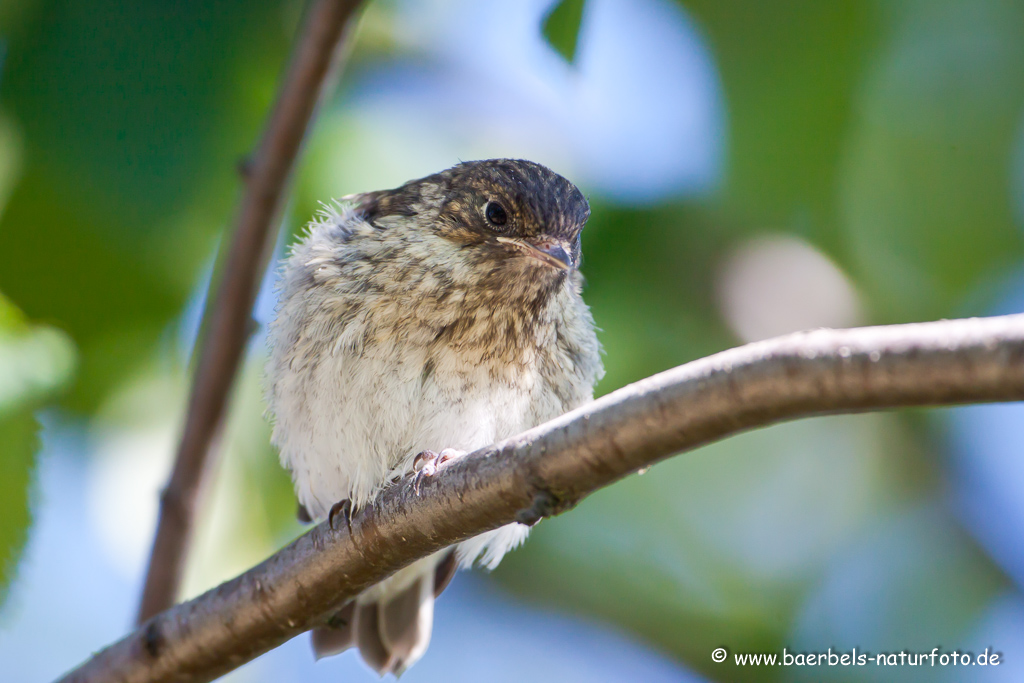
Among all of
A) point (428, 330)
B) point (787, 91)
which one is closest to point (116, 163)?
point (428, 330)

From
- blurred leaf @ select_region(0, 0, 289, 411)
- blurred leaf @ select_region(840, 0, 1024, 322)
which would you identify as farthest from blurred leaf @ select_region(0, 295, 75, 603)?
blurred leaf @ select_region(840, 0, 1024, 322)

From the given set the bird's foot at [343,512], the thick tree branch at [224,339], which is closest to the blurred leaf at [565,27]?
the thick tree branch at [224,339]

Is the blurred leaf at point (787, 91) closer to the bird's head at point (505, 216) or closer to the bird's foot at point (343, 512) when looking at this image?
the bird's head at point (505, 216)

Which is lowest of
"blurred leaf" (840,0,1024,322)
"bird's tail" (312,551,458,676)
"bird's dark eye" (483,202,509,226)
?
"bird's tail" (312,551,458,676)

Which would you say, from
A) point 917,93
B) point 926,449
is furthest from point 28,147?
point 926,449

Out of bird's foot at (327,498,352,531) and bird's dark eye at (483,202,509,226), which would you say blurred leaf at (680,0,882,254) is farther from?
bird's foot at (327,498,352,531)

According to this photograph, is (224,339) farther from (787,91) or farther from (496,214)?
(787,91)

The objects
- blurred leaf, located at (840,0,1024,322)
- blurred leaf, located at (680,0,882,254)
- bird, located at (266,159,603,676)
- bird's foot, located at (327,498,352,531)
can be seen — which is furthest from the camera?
blurred leaf, located at (840,0,1024,322)
